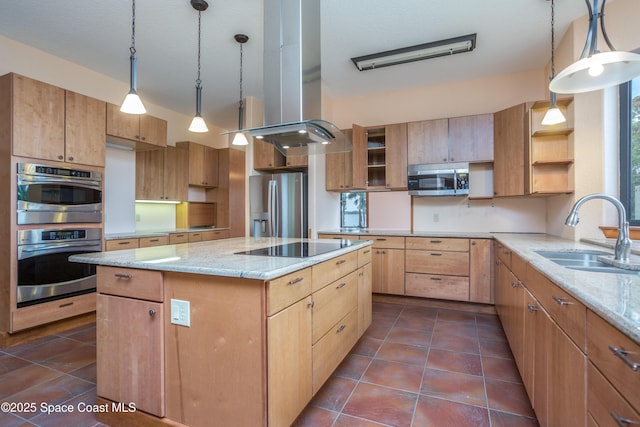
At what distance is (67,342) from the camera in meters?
2.78

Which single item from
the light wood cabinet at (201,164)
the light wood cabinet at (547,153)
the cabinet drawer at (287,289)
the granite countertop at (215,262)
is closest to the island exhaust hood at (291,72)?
the granite countertop at (215,262)

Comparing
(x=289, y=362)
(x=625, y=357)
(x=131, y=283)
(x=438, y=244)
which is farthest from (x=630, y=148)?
(x=131, y=283)

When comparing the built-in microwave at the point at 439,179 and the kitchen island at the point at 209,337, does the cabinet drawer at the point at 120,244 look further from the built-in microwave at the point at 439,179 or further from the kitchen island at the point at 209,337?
the built-in microwave at the point at 439,179

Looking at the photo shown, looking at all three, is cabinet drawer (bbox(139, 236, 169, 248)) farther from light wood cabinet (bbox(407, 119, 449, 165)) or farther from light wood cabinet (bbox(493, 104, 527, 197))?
light wood cabinet (bbox(493, 104, 527, 197))

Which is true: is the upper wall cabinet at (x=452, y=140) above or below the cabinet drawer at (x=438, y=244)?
above

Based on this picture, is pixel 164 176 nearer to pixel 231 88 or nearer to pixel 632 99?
pixel 231 88

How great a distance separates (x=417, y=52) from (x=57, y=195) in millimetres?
3841

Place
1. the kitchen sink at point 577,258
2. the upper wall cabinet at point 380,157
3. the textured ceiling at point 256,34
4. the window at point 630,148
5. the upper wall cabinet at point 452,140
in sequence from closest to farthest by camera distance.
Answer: the kitchen sink at point 577,258 < the window at point 630,148 < the textured ceiling at point 256,34 < the upper wall cabinet at point 452,140 < the upper wall cabinet at point 380,157

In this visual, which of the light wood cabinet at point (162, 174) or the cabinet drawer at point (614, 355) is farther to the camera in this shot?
the light wood cabinet at point (162, 174)

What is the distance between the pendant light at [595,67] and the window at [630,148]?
1.26 m

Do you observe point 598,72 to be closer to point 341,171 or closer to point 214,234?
point 341,171

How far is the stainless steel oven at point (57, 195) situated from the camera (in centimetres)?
276

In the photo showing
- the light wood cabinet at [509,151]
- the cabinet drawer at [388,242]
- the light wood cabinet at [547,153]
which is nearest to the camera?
the light wood cabinet at [547,153]

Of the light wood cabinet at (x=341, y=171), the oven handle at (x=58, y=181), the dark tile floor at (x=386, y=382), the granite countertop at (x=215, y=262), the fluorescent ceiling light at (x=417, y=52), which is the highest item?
the fluorescent ceiling light at (x=417, y=52)
